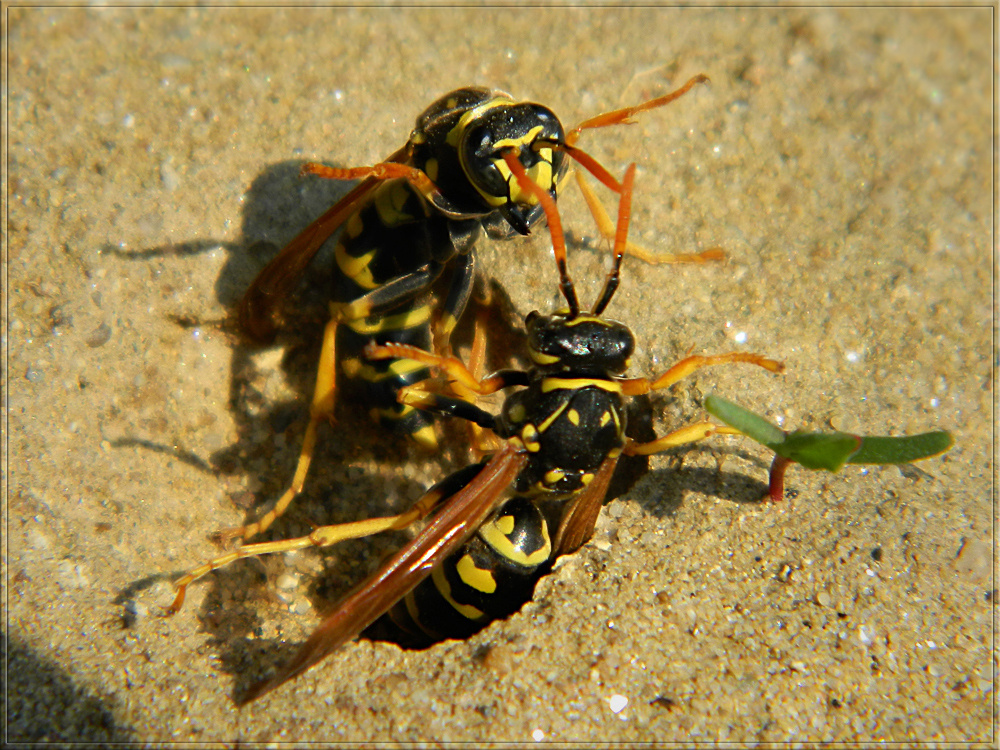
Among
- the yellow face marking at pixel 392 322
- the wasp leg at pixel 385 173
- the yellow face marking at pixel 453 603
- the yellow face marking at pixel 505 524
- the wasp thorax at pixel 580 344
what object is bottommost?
the yellow face marking at pixel 453 603

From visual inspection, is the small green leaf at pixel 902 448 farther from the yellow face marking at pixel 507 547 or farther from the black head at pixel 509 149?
the black head at pixel 509 149

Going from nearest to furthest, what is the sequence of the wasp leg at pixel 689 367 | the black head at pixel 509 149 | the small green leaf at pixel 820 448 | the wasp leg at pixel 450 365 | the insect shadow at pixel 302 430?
1. the small green leaf at pixel 820 448
2. the wasp leg at pixel 450 365
3. the wasp leg at pixel 689 367
4. the black head at pixel 509 149
5. the insect shadow at pixel 302 430

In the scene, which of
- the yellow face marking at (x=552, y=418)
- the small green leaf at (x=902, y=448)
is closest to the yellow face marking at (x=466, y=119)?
the yellow face marking at (x=552, y=418)

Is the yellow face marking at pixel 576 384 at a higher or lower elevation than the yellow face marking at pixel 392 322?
lower

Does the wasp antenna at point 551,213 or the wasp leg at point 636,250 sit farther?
the wasp leg at point 636,250

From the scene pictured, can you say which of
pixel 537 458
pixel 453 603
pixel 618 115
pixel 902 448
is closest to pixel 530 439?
pixel 537 458

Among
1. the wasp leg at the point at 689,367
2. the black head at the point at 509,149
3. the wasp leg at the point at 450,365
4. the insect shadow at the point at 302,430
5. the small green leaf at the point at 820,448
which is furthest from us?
the insect shadow at the point at 302,430

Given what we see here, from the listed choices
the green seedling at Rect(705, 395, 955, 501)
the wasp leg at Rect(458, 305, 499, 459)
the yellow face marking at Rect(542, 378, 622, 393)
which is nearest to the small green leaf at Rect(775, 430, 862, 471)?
the green seedling at Rect(705, 395, 955, 501)
